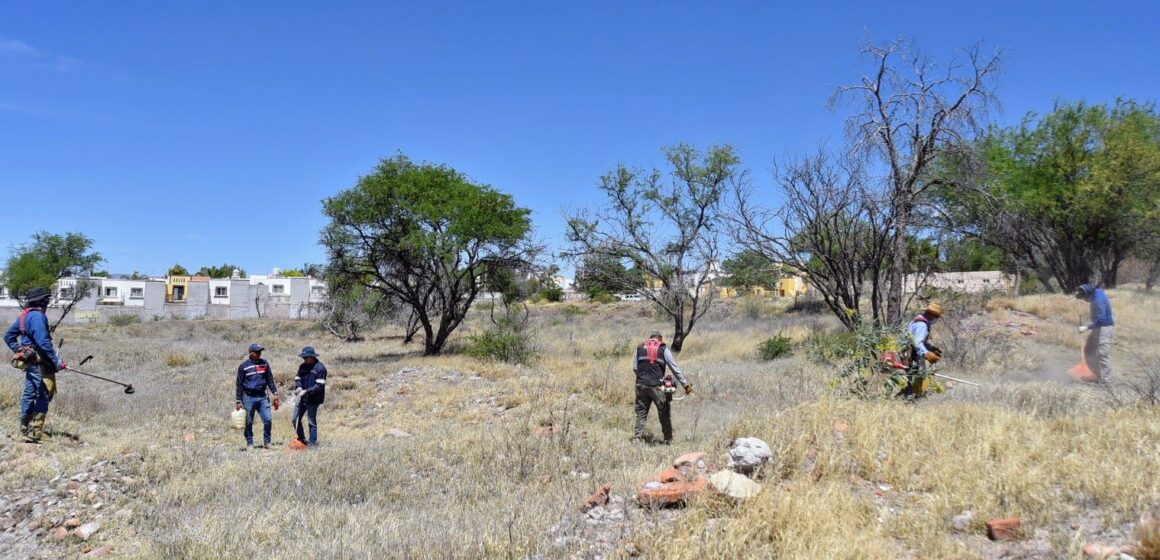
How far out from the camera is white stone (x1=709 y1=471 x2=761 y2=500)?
4707 millimetres

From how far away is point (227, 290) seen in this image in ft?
211

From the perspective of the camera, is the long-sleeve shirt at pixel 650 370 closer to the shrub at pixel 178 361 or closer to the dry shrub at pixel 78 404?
the dry shrub at pixel 78 404

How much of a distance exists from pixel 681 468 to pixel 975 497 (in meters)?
2.09

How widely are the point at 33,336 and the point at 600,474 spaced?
22.7ft

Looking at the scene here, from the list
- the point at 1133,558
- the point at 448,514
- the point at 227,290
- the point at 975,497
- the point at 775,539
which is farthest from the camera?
the point at 227,290

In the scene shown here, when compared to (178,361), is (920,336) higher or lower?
higher

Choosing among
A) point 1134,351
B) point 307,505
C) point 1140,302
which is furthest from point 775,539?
point 1140,302

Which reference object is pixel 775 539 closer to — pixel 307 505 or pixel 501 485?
pixel 501 485

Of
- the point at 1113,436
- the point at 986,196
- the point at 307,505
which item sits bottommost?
the point at 307,505

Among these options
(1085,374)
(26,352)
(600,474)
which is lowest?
(600,474)

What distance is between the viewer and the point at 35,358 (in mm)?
8250

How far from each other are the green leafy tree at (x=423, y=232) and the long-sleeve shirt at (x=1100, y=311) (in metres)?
14.8

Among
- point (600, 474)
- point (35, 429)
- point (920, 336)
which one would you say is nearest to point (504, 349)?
point (35, 429)

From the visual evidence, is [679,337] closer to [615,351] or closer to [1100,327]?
[615,351]
